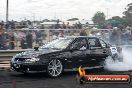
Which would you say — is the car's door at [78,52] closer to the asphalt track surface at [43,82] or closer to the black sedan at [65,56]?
the black sedan at [65,56]

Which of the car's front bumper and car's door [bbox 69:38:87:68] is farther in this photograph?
car's door [bbox 69:38:87:68]

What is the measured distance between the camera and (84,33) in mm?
18938

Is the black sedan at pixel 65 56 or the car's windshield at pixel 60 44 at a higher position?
the car's windshield at pixel 60 44

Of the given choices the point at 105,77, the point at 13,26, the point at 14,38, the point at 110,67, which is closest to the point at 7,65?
the point at 14,38

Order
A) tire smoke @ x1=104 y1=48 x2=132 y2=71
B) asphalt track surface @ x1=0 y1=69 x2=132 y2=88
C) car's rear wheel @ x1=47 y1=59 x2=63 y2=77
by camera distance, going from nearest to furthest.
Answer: asphalt track surface @ x1=0 y1=69 x2=132 y2=88 → car's rear wheel @ x1=47 y1=59 x2=63 y2=77 → tire smoke @ x1=104 y1=48 x2=132 y2=71

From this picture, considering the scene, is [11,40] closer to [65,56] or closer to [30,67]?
[65,56]

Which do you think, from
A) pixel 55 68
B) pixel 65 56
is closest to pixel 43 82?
pixel 55 68

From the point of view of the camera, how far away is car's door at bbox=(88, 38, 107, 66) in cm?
1346

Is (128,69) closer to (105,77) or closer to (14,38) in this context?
(14,38)

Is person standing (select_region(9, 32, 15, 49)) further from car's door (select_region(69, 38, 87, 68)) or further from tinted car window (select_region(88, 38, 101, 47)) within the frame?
tinted car window (select_region(88, 38, 101, 47))

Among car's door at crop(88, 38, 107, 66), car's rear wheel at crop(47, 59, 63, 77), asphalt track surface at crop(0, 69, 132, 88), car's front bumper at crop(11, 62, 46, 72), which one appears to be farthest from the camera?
car's door at crop(88, 38, 107, 66)

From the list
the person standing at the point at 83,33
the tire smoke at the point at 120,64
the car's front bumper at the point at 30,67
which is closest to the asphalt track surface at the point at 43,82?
the car's front bumper at the point at 30,67

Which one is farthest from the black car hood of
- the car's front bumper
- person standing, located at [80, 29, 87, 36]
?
person standing, located at [80, 29, 87, 36]

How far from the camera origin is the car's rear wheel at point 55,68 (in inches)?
480
